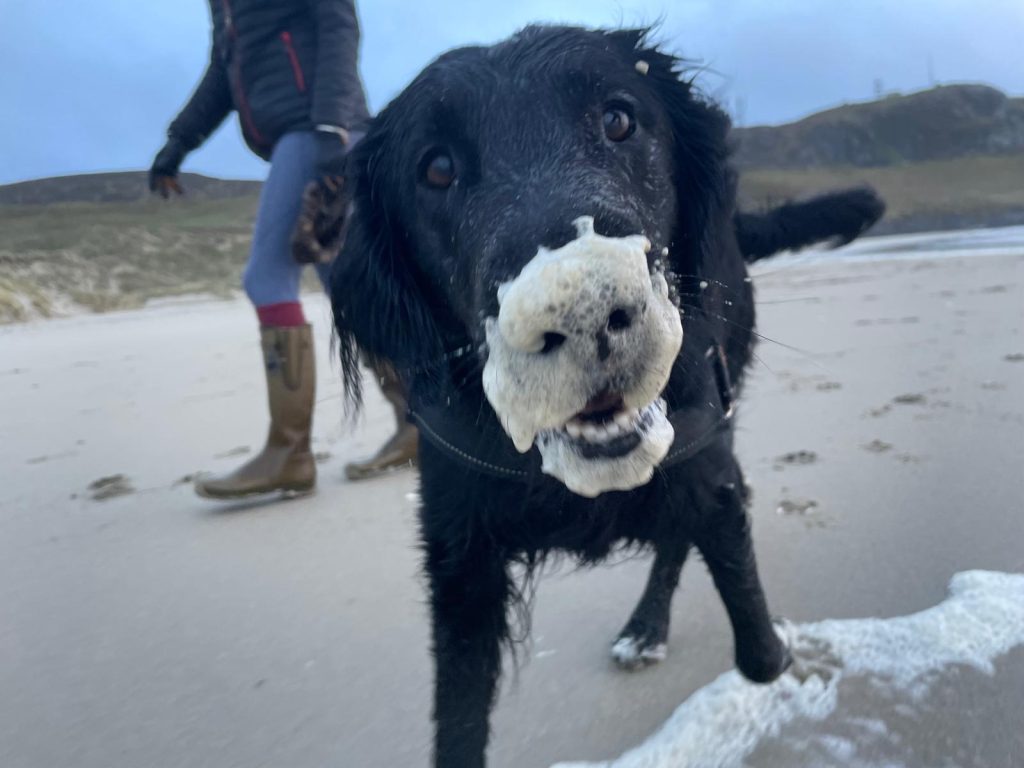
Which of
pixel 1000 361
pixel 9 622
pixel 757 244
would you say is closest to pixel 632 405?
pixel 757 244

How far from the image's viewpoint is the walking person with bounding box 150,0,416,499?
3.12 m

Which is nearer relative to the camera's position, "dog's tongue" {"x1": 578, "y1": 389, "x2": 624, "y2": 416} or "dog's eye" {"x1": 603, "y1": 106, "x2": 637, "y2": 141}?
"dog's tongue" {"x1": 578, "y1": 389, "x2": 624, "y2": 416}

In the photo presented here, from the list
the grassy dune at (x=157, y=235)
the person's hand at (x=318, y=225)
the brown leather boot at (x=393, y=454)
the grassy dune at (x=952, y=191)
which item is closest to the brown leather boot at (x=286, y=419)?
the brown leather boot at (x=393, y=454)

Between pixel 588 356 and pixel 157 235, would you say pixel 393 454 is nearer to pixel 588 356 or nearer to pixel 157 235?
pixel 588 356

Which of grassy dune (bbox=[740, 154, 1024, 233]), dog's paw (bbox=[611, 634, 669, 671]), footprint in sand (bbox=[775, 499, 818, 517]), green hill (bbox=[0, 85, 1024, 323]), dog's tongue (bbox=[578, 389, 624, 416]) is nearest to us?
dog's tongue (bbox=[578, 389, 624, 416])

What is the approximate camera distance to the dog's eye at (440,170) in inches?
63.3

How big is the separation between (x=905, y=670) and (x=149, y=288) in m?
18.6

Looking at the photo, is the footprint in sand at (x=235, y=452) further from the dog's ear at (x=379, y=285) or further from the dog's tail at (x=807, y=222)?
the dog's tail at (x=807, y=222)

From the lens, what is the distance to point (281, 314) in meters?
3.29

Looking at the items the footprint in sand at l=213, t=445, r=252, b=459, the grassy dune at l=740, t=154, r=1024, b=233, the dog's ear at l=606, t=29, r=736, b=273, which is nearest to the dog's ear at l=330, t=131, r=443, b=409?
the dog's ear at l=606, t=29, r=736, b=273

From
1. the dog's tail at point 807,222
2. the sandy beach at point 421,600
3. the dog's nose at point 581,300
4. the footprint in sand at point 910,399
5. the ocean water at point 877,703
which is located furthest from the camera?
the footprint in sand at point 910,399

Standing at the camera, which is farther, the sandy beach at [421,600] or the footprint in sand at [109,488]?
the footprint in sand at [109,488]

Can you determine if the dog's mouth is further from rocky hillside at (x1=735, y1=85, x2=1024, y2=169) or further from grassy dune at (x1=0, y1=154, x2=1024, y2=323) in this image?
rocky hillside at (x1=735, y1=85, x2=1024, y2=169)

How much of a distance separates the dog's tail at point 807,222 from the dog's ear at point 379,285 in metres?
0.99
